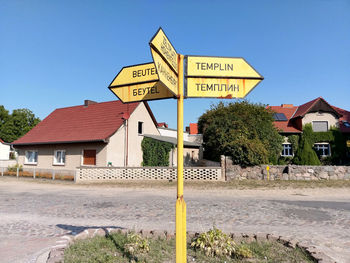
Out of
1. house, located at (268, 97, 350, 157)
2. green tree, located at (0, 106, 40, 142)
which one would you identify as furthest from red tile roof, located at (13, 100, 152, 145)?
green tree, located at (0, 106, 40, 142)

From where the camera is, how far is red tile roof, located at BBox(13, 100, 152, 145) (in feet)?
69.3

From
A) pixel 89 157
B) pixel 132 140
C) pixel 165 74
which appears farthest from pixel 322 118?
pixel 165 74

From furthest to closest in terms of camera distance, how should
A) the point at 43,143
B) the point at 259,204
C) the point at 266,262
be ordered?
the point at 43,143 → the point at 259,204 → the point at 266,262

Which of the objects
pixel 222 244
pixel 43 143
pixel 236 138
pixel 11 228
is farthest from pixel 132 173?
pixel 222 244

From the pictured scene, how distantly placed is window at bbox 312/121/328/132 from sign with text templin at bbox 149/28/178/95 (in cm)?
2965

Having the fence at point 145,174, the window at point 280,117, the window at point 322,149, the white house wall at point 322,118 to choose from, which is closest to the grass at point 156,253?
the fence at point 145,174

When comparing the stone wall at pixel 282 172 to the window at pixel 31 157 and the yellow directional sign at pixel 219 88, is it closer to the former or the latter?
the yellow directional sign at pixel 219 88

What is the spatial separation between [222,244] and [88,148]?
18.6m

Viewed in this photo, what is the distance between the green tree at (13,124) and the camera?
54.3 m

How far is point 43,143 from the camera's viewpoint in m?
22.6

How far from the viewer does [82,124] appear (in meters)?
23.4

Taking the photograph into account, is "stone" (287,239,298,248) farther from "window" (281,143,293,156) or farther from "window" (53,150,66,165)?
"window" (281,143,293,156)

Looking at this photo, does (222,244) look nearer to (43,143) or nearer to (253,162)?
(253,162)

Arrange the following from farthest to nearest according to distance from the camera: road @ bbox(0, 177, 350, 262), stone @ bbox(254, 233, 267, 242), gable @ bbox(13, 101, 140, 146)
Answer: gable @ bbox(13, 101, 140, 146) → road @ bbox(0, 177, 350, 262) → stone @ bbox(254, 233, 267, 242)
